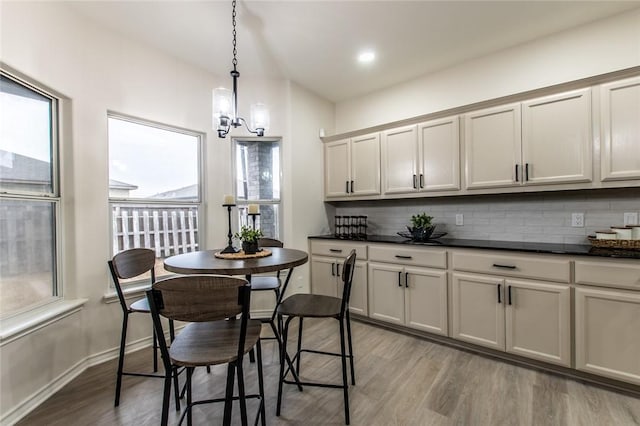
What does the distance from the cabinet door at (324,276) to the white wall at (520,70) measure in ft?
5.98

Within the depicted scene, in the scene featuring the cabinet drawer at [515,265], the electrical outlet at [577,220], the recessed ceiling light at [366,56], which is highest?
the recessed ceiling light at [366,56]

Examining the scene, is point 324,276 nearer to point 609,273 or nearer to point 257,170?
point 257,170

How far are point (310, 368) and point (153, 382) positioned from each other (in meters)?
1.13

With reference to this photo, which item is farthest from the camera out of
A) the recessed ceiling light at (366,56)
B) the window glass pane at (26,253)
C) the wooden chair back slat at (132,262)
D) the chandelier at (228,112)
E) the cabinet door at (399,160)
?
the cabinet door at (399,160)

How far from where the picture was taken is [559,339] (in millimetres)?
2090

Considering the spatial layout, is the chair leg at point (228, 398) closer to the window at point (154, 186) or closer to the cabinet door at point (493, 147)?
the window at point (154, 186)

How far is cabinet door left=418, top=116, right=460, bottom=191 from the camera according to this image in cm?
282

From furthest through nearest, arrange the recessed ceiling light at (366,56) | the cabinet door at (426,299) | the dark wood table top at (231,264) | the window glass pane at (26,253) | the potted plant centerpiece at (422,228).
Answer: the potted plant centerpiece at (422,228) → the recessed ceiling light at (366,56) → the cabinet door at (426,299) → the window glass pane at (26,253) → the dark wood table top at (231,264)

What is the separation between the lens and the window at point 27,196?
1.77 m

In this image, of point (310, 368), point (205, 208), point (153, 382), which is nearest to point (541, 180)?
point (310, 368)

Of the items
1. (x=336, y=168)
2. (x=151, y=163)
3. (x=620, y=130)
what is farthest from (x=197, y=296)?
(x=620, y=130)

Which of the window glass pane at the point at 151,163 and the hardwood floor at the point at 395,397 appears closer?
the hardwood floor at the point at 395,397

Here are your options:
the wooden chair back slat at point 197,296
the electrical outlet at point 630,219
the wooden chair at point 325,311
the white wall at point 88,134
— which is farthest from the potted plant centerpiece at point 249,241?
the electrical outlet at point 630,219

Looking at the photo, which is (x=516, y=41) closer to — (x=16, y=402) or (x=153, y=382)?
(x=153, y=382)
